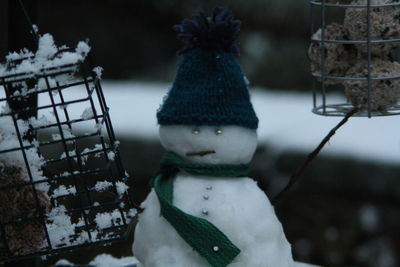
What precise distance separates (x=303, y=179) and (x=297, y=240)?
26cm

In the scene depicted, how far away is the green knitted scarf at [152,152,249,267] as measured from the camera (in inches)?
60.0

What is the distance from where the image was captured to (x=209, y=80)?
5.19 feet

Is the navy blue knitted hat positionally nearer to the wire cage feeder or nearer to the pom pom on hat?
the pom pom on hat

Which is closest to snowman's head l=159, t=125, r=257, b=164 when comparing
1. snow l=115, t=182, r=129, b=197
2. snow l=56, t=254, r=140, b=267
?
snow l=115, t=182, r=129, b=197

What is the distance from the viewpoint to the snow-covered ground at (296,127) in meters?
3.41

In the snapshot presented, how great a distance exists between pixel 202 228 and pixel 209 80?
0.28 metres

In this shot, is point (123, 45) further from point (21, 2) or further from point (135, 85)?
point (21, 2)

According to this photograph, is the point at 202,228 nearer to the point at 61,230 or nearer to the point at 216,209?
the point at 216,209

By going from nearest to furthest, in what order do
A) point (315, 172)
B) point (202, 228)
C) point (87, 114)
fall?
Result: point (202, 228) → point (87, 114) → point (315, 172)

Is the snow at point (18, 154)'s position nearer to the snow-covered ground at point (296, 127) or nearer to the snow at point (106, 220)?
the snow at point (106, 220)

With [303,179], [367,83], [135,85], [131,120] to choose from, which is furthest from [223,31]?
[135,85]

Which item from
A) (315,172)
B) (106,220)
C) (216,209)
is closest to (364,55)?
(216,209)

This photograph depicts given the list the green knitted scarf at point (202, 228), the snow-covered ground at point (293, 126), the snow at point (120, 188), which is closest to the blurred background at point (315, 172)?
the snow-covered ground at point (293, 126)

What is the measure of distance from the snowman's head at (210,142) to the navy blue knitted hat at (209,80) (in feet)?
0.04
